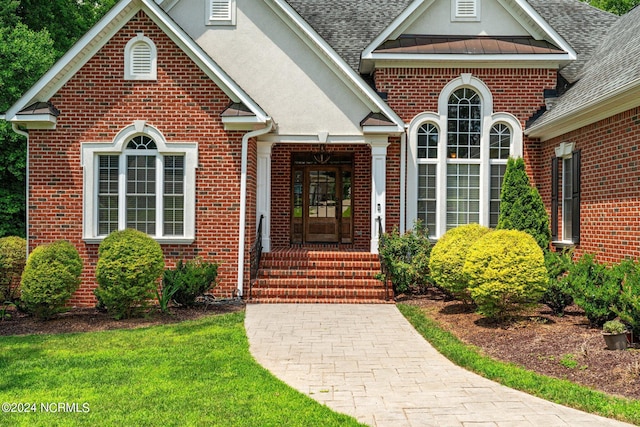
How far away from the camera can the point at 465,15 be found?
45.0ft

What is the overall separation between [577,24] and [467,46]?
17.3ft

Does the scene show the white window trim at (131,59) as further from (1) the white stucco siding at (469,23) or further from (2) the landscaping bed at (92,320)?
(1) the white stucco siding at (469,23)

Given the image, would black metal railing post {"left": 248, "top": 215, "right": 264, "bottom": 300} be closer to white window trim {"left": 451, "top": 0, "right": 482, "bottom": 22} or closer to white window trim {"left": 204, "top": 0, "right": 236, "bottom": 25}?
white window trim {"left": 204, "top": 0, "right": 236, "bottom": 25}

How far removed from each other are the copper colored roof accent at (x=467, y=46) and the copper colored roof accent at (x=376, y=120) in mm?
1907

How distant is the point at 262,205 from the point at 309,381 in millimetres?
7272

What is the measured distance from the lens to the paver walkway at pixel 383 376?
16.7 ft

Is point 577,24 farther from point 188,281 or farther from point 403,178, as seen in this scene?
point 188,281

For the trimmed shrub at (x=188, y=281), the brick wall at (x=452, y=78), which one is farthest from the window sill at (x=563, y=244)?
the trimmed shrub at (x=188, y=281)

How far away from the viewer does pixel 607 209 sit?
34.5 ft

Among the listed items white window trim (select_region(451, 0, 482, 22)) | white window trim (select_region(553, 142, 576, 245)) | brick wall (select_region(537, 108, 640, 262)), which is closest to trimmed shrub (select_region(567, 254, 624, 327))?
brick wall (select_region(537, 108, 640, 262))

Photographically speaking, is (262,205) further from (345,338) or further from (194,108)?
(345,338)

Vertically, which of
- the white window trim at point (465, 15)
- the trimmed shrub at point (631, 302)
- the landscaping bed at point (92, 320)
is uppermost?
the white window trim at point (465, 15)

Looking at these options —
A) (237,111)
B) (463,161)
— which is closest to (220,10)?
(237,111)

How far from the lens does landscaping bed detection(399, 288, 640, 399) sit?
6098 mm
